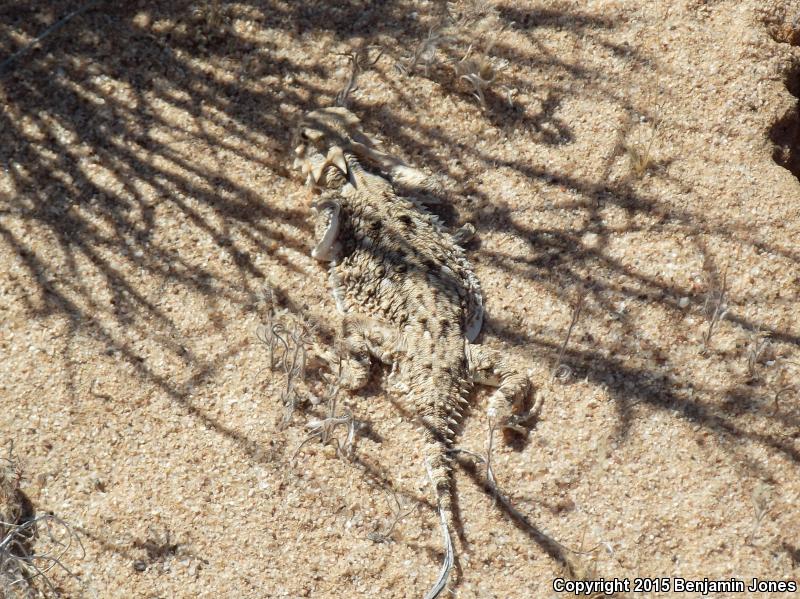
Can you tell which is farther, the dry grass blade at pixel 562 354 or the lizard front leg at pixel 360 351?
the lizard front leg at pixel 360 351

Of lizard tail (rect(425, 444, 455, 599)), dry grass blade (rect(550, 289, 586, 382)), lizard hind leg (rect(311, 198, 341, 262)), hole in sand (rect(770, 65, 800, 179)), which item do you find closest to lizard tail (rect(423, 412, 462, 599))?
lizard tail (rect(425, 444, 455, 599))

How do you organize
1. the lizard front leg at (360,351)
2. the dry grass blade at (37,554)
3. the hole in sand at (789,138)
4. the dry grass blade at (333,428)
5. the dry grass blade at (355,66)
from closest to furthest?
the dry grass blade at (37,554)
the dry grass blade at (333,428)
the lizard front leg at (360,351)
the hole in sand at (789,138)
the dry grass blade at (355,66)

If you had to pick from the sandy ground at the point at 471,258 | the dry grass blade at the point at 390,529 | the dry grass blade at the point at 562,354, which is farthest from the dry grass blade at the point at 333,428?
the dry grass blade at the point at 562,354

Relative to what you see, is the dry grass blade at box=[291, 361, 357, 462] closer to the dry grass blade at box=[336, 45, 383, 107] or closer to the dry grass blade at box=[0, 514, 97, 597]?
the dry grass blade at box=[0, 514, 97, 597]

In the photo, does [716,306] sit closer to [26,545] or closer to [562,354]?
[562,354]

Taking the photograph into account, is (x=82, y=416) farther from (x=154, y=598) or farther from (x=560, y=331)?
(x=560, y=331)

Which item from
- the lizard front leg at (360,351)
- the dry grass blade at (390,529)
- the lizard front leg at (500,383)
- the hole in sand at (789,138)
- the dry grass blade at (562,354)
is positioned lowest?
the dry grass blade at (390,529)

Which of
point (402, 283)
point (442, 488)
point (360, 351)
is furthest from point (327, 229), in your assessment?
point (442, 488)

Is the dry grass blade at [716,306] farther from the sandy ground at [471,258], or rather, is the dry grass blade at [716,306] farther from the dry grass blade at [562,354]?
the dry grass blade at [562,354]

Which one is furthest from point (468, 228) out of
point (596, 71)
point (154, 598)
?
point (154, 598)
